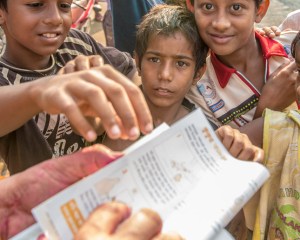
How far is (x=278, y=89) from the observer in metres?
1.51

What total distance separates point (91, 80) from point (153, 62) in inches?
30.6

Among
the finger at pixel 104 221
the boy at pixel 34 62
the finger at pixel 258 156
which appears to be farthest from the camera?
the boy at pixel 34 62

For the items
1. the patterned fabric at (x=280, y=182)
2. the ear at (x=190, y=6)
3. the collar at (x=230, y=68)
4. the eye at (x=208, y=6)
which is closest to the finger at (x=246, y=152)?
the patterned fabric at (x=280, y=182)

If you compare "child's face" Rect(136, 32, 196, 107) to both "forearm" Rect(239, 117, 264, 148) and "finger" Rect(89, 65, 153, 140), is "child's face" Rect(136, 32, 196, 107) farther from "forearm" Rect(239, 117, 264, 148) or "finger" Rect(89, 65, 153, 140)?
"finger" Rect(89, 65, 153, 140)

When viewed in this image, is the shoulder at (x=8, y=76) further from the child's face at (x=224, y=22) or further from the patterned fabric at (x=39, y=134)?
the child's face at (x=224, y=22)

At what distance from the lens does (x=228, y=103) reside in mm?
1597

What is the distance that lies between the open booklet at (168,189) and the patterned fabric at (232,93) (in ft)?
2.32

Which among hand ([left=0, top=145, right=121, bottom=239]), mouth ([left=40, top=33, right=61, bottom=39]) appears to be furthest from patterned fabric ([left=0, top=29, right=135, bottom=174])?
hand ([left=0, top=145, right=121, bottom=239])

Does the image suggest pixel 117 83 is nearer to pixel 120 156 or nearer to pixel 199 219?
pixel 120 156

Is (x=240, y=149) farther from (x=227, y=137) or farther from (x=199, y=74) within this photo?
(x=199, y=74)

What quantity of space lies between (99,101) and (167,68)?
2.54 feet

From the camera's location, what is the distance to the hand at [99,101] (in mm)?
775

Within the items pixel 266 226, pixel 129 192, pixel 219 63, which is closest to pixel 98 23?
pixel 219 63

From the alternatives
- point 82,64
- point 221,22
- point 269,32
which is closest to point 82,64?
point 82,64
